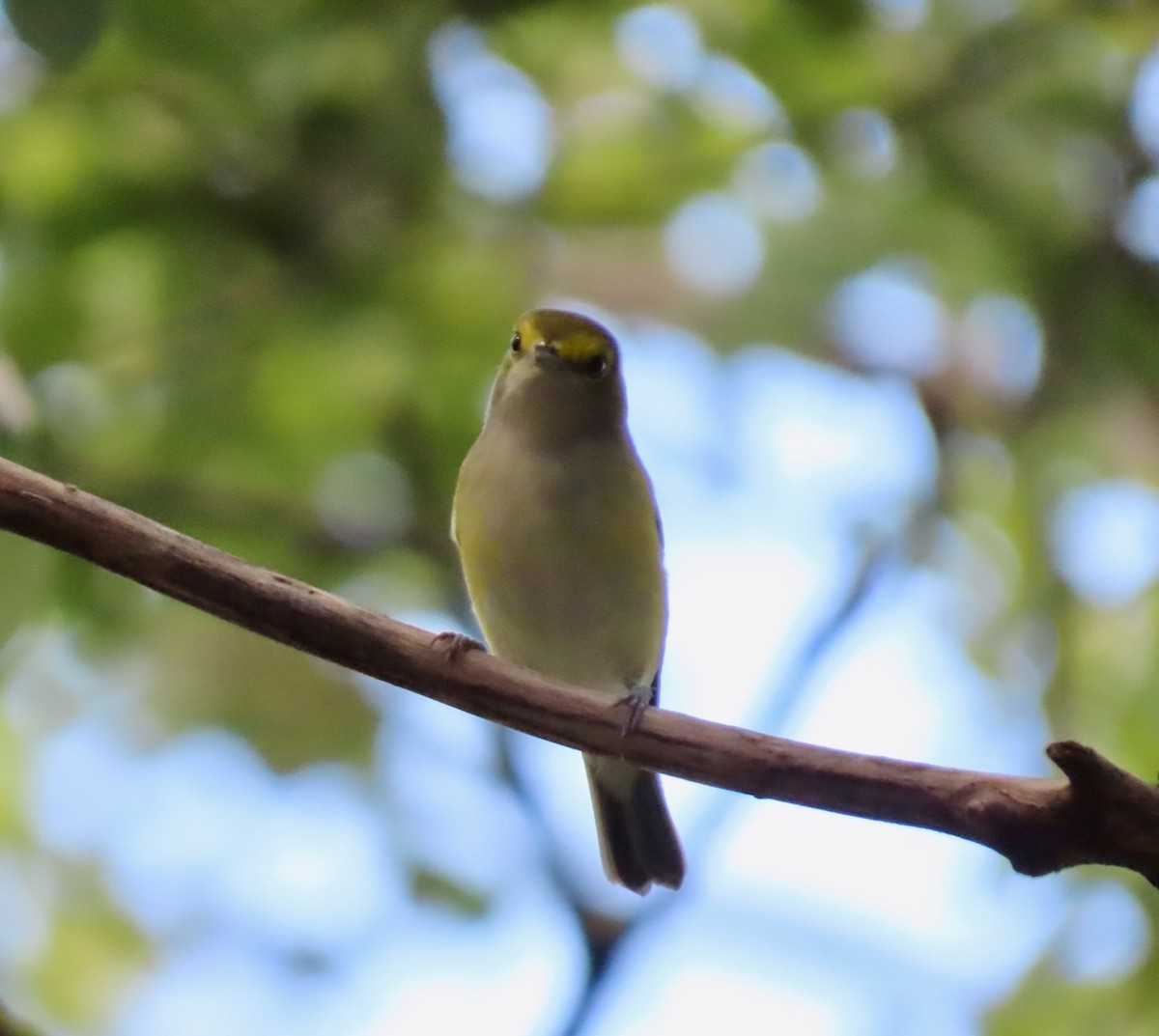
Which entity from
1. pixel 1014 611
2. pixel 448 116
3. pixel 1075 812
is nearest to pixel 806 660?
pixel 1014 611

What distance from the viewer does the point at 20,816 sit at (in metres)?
6.52

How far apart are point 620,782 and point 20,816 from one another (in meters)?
2.86

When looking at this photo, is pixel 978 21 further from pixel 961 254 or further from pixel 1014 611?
pixel 1014 611

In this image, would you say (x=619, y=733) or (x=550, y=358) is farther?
(x=550, y=358)

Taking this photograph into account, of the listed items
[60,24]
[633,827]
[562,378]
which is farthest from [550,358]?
[60,24]

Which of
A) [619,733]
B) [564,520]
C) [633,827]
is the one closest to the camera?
[619,733]

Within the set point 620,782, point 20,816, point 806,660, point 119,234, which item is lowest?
point 20,816

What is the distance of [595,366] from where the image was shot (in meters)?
4.63

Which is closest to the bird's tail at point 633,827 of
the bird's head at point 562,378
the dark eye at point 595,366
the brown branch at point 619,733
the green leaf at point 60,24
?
the bird's head at point 562,378

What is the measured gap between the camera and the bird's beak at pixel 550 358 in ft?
14.9

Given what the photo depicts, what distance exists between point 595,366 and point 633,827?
149 cm

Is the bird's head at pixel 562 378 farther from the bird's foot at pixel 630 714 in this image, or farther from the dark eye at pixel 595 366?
the bird's foot at pixel 630 714

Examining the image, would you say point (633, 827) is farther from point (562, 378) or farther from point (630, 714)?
point (630, 714)

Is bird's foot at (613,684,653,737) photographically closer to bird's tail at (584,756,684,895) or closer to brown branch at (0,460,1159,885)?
brown branch at (0,460,1159,885)
